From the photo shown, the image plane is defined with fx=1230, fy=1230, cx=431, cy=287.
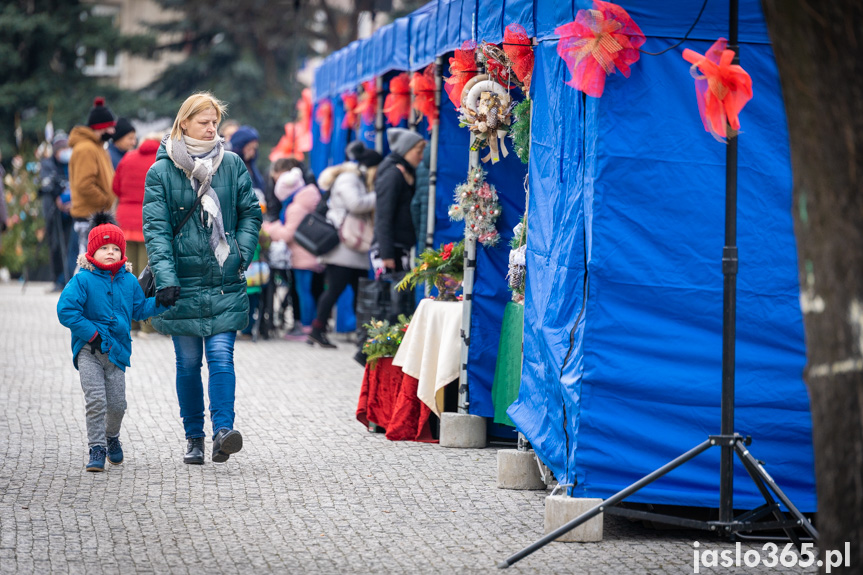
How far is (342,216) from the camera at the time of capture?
1204 cm

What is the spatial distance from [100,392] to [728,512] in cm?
345

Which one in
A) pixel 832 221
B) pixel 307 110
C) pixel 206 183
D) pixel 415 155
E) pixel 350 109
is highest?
pixel 307 110

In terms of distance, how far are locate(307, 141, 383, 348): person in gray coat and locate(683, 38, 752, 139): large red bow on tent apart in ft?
21.5

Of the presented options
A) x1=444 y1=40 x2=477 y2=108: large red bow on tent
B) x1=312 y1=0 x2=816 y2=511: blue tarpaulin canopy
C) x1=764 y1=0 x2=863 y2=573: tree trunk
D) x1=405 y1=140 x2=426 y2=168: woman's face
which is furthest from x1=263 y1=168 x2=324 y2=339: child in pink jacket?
x1=764 y1=0 x2=863 y2=573: tree trunk

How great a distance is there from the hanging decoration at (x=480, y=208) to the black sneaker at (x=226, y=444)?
1890mm

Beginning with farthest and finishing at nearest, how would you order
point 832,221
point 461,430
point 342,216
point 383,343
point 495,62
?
point 342,216
point 383,343
point 461,430
point 495,62
point 832,221

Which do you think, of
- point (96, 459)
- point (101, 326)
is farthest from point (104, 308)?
point (96, 459)

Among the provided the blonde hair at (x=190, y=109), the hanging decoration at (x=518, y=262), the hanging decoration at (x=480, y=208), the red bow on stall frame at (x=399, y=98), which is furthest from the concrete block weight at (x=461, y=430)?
the red bow on stall frame at (x=399, y=98)

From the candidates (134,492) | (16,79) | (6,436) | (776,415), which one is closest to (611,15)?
(776,415)

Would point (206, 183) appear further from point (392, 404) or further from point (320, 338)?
point (320, 338)

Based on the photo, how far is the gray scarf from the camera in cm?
694

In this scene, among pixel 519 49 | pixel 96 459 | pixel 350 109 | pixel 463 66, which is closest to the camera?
pixel 519 49

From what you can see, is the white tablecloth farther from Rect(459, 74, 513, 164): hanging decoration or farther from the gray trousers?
the gray trousers

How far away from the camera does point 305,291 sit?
1327cm
